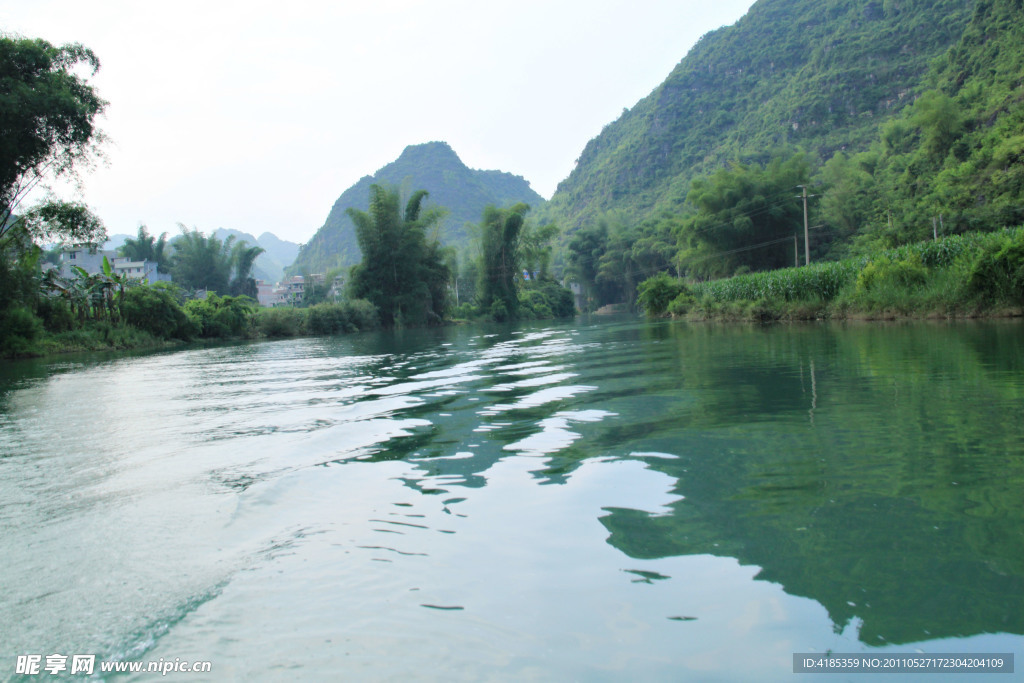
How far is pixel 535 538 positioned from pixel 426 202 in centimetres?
12396

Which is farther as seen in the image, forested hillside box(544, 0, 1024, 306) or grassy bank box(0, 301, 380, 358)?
forested hillside box(544, 0, 1024, 306)

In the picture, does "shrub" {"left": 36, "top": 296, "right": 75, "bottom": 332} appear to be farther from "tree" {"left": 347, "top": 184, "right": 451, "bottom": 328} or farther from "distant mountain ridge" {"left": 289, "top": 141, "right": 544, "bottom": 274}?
"distant mountain ridge" {"left": 289, "top": 141, "right": 544, "bottom": 274}

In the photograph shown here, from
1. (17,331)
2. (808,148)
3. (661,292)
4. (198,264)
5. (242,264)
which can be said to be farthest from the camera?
(808,148)

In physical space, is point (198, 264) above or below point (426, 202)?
below

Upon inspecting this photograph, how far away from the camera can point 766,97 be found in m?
90.2

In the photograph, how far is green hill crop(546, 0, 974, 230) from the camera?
239 feet

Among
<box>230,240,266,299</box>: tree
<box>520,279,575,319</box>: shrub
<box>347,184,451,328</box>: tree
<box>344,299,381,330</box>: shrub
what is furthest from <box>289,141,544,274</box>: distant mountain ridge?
<box>344,299,381,330</box>: shrub

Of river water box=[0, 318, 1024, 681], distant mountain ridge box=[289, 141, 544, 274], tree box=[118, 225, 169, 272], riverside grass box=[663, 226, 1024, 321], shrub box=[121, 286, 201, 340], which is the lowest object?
river water box=[0, 318, 1024, 681]

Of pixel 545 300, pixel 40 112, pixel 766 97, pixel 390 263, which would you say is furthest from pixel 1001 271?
pixel 766 97

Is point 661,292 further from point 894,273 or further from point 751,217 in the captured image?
point 894,273

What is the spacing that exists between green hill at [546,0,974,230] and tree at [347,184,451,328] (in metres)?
42.3

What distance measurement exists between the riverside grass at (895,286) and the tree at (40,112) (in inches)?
852

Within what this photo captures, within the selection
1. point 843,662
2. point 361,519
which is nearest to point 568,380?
point 361,519

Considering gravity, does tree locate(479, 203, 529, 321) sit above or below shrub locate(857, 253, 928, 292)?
above
